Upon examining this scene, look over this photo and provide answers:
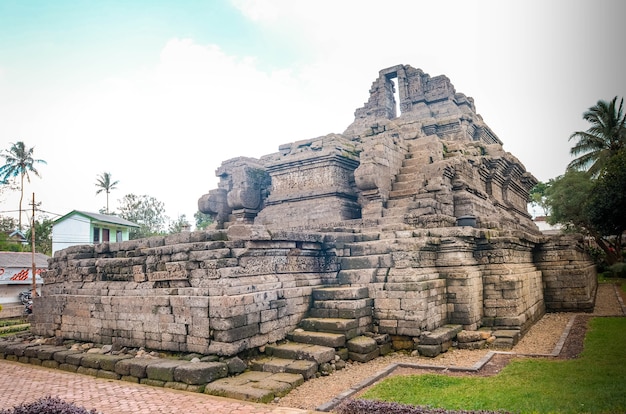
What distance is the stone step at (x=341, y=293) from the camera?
799cm

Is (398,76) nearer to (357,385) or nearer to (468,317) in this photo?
(468,317)

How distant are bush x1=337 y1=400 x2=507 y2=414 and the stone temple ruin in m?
2.18

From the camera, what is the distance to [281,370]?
6.49m

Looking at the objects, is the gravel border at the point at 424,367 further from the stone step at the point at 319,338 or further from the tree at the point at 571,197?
the tree at the point at 571,197

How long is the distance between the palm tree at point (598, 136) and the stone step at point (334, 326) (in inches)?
839

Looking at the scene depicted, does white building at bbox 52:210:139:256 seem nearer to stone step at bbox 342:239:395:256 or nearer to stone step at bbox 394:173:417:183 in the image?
stone step at bbox 394:173:417:183

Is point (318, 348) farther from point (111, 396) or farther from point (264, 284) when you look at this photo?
point (111, 396)

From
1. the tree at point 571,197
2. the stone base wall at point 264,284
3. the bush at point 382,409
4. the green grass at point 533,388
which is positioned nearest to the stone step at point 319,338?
the stone base wall at point 264,284

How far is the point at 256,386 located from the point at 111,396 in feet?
6.46

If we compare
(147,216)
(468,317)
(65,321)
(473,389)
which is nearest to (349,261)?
(468,317)

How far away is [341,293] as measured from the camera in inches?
317

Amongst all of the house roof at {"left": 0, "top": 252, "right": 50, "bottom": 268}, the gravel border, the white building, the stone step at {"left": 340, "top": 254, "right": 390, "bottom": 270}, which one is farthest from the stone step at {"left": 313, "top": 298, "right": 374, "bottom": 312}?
the white building

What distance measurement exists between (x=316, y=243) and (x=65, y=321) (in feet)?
18.1

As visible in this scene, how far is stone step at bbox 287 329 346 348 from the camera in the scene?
7.19 meters
